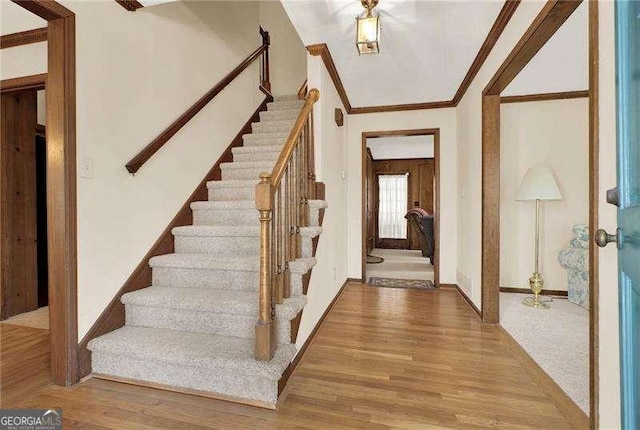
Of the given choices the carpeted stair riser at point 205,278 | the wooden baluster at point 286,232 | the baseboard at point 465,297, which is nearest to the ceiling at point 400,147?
the baseboard at point 465,297

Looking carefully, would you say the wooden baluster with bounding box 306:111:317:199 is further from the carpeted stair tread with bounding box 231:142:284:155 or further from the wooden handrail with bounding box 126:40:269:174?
the wooden handrail with bounding box 126:40:269:174

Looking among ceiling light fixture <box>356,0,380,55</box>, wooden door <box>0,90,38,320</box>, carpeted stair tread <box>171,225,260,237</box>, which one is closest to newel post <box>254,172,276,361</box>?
carpeted stair tread <box>171,225,260,237</box>

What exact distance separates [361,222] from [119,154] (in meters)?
2.95

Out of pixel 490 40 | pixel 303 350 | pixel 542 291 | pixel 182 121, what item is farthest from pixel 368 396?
pixel 542 291

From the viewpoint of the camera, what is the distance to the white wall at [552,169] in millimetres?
3586

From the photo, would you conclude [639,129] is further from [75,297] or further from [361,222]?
[361,222]

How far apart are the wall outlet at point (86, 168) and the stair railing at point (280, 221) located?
3.47 ft

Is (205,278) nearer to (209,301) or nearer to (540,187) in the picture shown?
(209,301)

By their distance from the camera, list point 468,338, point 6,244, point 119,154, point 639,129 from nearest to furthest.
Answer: point 639,129 → point 119,154 → point 468,338 → point 6,244

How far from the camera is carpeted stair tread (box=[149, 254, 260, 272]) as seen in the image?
6.84ft

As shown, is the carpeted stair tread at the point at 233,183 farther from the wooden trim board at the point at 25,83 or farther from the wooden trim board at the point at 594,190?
the wooden trim board at the point at 594,190

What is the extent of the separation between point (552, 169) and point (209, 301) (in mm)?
3933

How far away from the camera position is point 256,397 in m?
1.59

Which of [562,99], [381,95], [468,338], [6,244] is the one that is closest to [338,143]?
[381,95]
